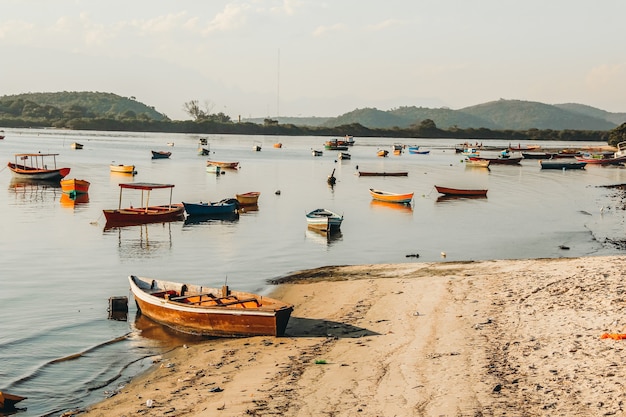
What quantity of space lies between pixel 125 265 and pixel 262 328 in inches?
617

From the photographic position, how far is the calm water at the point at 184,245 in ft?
63.4

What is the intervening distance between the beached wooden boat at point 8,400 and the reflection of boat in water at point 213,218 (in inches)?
1312

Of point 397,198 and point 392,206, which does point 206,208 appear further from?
point 397,198

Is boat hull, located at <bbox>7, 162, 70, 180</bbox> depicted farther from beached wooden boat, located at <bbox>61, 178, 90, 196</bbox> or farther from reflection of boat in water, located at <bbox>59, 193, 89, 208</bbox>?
beached wooden boat, located at <bbox>61, 178, 90, 196</bbox>

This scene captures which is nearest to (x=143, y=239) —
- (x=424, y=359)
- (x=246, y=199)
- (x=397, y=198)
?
(x=246, y=199)

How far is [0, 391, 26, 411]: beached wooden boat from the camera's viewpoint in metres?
14.8

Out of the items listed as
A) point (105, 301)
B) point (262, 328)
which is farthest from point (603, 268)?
point (105, 301)

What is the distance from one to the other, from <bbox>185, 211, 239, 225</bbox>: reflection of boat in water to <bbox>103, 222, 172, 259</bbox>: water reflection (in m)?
2.26

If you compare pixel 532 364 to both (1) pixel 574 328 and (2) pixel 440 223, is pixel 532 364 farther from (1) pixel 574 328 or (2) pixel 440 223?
(2) pixel 440 223

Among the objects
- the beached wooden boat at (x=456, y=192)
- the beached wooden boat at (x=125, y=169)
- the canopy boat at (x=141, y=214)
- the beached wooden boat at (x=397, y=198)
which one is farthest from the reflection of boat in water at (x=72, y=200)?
the beached wooden boat at (x=456, y=192)

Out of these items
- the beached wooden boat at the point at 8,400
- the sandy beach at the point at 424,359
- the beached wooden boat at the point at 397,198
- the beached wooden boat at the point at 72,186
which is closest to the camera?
the sandy beach at the point at 424,359

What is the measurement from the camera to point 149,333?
842 inches

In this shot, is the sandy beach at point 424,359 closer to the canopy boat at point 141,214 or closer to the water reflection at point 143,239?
the water reflection at point 143,239

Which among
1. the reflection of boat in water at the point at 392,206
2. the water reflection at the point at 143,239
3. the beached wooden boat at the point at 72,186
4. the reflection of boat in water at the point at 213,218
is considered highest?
the beached wooden boat at the point at 72,186
